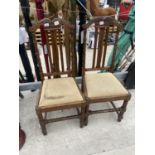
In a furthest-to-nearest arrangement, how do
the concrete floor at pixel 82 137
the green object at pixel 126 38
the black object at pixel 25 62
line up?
1. the green object at pixel 126 38
2. the black object at pixel 25 62
3. the concrete floor at pixel 82 137

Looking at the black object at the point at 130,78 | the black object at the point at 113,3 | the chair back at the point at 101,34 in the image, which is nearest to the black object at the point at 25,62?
the chair back at the point at 101,34

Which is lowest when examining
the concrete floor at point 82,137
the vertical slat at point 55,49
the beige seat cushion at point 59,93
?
the concrete floor at point 82,137

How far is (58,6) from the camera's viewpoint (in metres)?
1.45

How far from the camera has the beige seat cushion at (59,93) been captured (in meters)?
1.30

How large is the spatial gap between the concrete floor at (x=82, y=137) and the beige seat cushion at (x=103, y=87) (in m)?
0.44

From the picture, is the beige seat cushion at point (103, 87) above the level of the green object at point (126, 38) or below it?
below

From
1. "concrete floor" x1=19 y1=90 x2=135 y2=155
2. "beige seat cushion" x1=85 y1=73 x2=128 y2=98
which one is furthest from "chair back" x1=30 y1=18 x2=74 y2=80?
"concrete floor" x1=19 y1=90 x2=135 y2=155

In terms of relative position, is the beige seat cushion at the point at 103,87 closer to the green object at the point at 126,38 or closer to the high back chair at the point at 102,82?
the high back chair at the point at 102,82

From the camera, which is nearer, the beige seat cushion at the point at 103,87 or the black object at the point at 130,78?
the beige seat cushion at the point at 103,87

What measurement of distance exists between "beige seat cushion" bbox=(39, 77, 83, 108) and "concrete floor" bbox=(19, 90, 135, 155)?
0.44 meters

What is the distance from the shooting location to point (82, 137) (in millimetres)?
1528

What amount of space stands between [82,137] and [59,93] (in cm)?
52

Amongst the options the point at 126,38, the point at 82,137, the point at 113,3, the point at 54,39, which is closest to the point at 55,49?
the point at 54,39

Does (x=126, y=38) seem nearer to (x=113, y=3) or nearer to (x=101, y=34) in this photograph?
(x=101, y=34)
